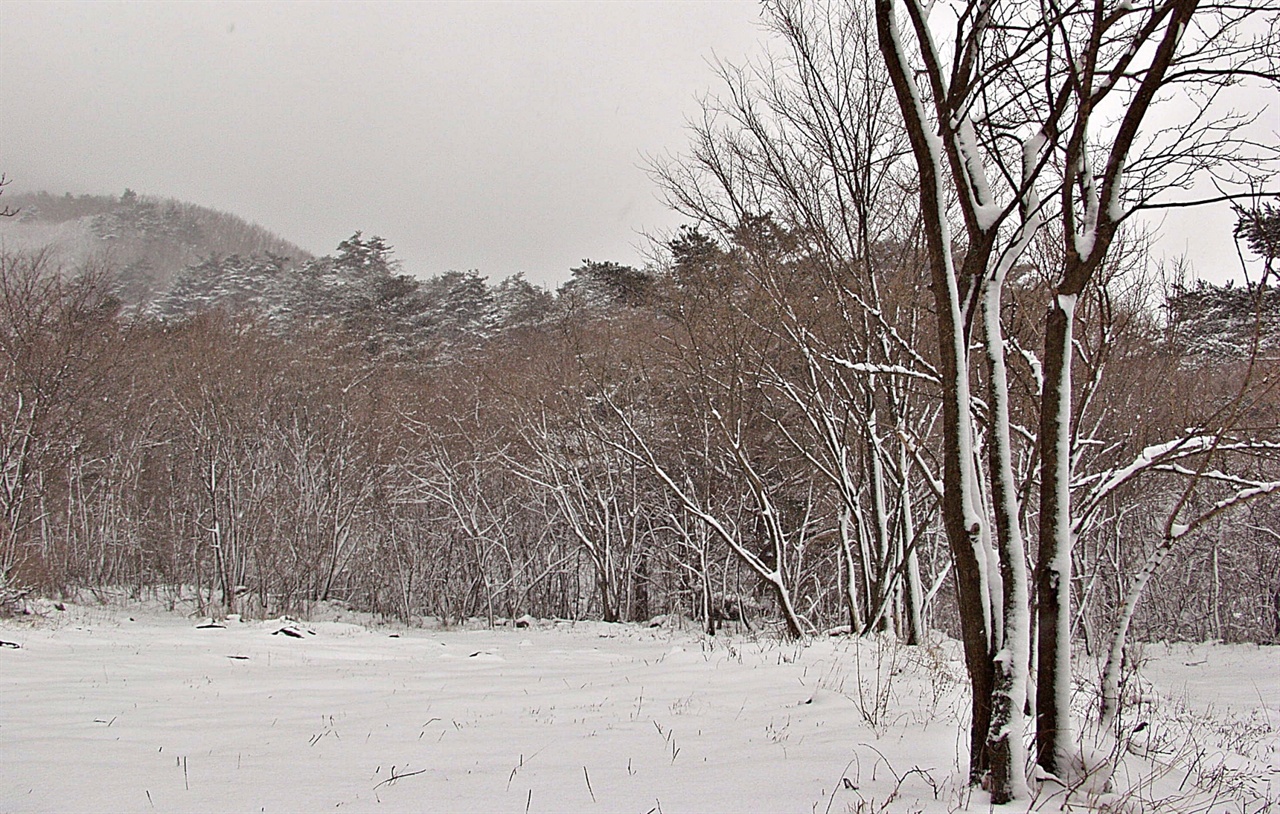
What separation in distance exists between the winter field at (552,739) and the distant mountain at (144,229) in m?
64.5

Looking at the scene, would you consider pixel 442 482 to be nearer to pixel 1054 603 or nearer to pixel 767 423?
pixel 767 423

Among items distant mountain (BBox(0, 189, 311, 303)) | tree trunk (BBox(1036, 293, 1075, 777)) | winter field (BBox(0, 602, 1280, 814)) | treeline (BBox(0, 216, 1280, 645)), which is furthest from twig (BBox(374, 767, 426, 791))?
distant mountain (BBox(0, 189, 311, 303))

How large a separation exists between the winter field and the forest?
25.3 inches

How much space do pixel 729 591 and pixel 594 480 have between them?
4.80m

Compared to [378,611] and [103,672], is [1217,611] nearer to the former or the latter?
[378,611]

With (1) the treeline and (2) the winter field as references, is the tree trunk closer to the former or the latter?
(2) the winter field

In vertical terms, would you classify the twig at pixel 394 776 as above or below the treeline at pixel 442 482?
below

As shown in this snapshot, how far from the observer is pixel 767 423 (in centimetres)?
1781

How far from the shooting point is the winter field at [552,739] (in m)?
3.12

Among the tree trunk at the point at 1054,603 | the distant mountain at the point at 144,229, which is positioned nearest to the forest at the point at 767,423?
the tree trunk at the point at 1054,603

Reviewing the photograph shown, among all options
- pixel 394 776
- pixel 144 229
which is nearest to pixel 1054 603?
pixel 394 776

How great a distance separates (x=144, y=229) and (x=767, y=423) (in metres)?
76.8

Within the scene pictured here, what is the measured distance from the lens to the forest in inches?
133

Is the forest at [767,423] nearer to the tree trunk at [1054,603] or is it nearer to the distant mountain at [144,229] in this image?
the tree trunk at [1054,603]
